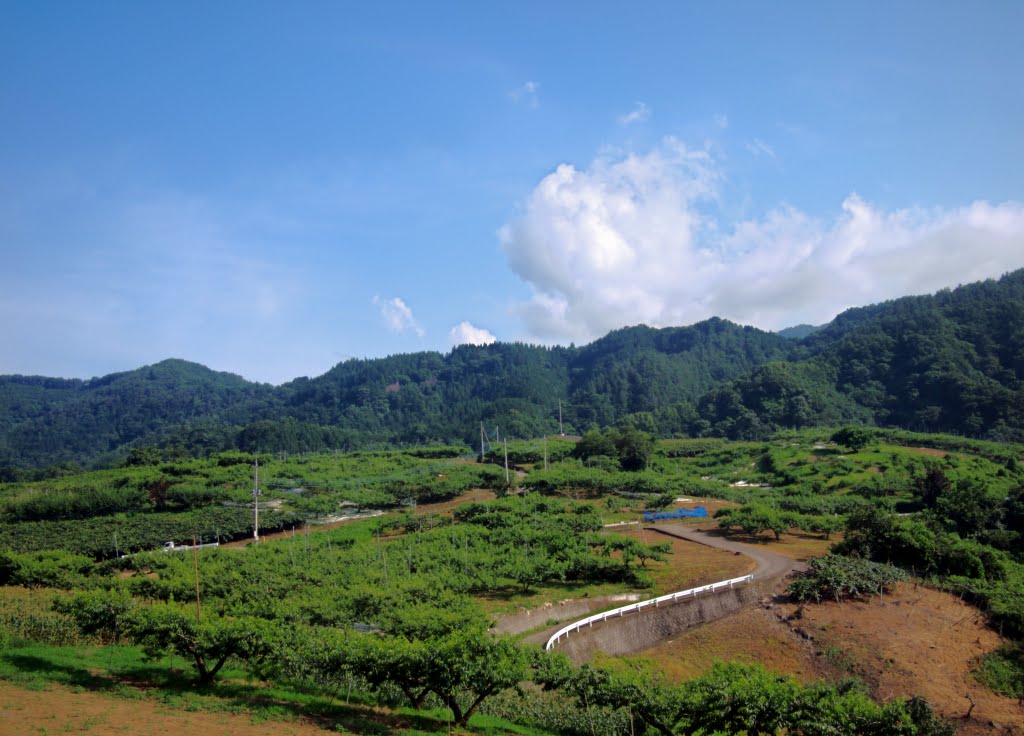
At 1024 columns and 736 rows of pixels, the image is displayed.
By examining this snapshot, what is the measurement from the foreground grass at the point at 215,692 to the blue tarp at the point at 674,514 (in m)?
36.0

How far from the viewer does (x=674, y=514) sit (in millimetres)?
52250

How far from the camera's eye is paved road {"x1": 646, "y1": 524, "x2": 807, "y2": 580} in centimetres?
3447

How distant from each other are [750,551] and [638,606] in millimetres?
14740

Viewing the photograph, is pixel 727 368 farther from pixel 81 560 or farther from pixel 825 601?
pixel 81 560

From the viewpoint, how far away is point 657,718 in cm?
1527

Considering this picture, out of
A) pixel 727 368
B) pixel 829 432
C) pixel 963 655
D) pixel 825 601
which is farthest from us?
pixel 727 368

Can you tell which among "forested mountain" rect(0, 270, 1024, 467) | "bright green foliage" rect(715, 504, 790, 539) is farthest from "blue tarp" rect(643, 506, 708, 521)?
"forested mountain" rect(0, 270, 1024, 467)

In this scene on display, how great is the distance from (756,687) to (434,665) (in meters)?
7.30

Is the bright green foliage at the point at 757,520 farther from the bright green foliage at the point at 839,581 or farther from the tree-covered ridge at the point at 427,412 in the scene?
the tree-covered ridge at the point at 427,412

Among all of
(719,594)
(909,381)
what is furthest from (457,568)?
(909,381)

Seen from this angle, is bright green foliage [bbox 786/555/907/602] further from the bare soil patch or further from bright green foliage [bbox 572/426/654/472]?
bright green foliage [bbox 572/426/654/472]

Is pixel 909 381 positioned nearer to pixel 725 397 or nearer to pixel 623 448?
pixel 725 397

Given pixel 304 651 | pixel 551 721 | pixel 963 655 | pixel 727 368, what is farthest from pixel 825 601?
pixel 727 368

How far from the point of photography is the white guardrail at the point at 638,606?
82.1 ft
